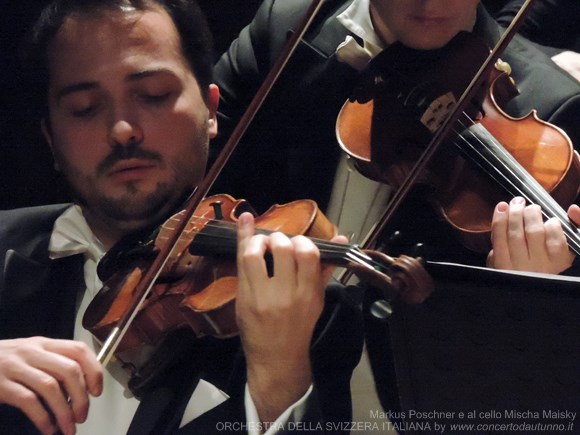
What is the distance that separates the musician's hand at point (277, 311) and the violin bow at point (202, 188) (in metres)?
0.10

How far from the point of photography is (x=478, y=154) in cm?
104

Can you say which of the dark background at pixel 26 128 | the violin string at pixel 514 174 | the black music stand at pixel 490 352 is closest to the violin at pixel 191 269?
the black music stand at pixel 490 352

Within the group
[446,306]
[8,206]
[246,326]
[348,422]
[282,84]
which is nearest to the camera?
[446,306]

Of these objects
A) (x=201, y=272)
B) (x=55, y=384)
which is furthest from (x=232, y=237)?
(x=55, y=384)

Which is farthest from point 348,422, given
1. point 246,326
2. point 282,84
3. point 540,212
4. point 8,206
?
point 8,206

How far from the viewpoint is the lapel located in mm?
1086

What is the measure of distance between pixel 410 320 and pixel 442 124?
0.31m

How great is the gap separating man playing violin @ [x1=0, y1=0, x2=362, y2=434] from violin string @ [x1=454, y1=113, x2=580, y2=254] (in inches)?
8.8

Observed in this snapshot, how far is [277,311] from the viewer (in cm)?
88

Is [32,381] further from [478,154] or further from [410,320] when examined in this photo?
[478,154]

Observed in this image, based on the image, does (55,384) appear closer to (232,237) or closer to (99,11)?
(232,237)

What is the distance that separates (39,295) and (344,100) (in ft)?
1.46

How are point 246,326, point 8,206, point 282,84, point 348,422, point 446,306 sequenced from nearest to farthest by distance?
point 446,306, point 246,326, point 348,422, point 282,84, point 8,206

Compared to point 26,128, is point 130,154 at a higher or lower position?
higher
